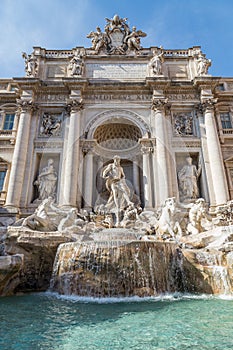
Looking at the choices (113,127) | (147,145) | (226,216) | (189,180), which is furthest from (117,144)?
(226,216)

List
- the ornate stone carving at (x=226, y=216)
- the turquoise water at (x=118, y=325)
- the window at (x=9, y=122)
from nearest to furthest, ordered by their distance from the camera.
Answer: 1. the turquoise water at (x=118, y=325)
2. the ornate stone carving at (x=226, y=216)
3. the window at (x=9, y=122)

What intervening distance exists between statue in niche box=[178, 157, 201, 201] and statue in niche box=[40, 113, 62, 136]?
826 centimetres

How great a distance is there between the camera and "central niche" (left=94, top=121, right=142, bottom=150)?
16642 mm

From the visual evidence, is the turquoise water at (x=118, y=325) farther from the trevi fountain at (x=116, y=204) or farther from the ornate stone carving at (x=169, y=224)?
the ornate stone carving at (x=169, y=224)

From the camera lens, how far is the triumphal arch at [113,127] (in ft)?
46.3

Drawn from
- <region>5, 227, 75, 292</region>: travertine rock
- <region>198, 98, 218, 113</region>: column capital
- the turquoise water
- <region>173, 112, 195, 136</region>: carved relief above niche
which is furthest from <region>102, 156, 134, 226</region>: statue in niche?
the turquoise water

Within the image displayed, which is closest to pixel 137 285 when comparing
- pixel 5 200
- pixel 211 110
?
pixel 5 200

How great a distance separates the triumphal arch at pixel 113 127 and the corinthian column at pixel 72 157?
0.06 meters

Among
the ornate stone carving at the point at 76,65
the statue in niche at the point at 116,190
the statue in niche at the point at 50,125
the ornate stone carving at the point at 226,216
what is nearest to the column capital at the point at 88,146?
the statue in niche at the point at 116,190

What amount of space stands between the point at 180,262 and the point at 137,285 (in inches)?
64.0

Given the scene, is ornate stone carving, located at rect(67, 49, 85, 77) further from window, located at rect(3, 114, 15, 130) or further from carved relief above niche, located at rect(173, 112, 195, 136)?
carved relief above niche, located at rect(173, 112, 195, 136)

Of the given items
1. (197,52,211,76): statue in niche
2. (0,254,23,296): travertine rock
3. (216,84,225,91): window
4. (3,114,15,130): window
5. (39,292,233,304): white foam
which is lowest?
(39,292,233,304): white foam

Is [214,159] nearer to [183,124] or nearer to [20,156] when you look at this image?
[183,124]

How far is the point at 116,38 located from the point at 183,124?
9.19 metres
